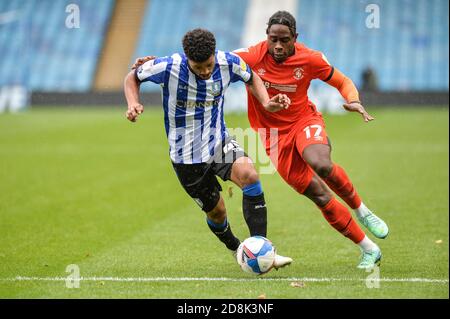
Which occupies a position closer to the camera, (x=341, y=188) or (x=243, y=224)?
(x=341, y=188)

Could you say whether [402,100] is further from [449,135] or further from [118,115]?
[118,115]

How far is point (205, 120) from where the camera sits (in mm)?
7727

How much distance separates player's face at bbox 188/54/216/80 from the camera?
7.29m

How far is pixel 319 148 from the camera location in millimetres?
7941

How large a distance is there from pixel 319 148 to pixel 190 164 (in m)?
1.25

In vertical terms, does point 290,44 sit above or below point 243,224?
above

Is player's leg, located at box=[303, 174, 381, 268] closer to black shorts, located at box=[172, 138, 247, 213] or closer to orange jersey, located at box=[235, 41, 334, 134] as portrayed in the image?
orange jersey, located at box=[235, 41, 334, 134]

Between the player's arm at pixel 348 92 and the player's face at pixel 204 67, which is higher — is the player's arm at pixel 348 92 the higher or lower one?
the lower one

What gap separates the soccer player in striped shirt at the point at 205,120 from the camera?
7527mm

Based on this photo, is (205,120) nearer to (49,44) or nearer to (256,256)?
(256,256)

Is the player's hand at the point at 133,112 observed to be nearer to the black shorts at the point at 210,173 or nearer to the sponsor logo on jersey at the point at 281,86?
the black shorts at the point at 210,173

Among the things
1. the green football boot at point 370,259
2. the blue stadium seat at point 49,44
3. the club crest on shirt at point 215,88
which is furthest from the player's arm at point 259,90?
the blue stadium seat at point 49,44

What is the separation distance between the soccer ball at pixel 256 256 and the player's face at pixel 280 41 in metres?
1.94

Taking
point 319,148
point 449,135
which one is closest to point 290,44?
point 319,148
